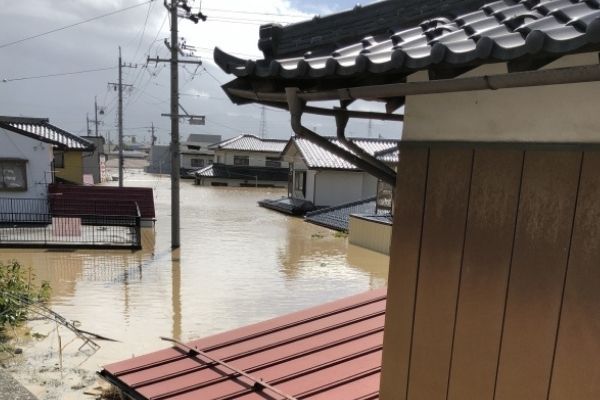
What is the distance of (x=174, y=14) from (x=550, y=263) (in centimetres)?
1615

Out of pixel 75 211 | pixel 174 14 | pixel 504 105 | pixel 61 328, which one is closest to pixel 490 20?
pixel 504 105

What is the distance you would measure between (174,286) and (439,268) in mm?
10117

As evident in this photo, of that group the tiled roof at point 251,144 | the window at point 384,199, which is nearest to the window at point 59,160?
the tiled roof at point 251,144

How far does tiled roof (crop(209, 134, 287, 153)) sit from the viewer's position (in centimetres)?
4350

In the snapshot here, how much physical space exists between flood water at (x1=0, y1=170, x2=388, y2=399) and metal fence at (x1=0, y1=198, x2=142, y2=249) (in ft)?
2.28

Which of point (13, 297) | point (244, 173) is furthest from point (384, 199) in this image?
→ point (244, 173)

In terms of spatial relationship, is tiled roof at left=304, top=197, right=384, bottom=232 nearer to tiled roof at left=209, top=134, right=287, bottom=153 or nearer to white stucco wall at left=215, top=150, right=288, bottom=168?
white stucco wall at left=215, top=150, right=288, bottom=168

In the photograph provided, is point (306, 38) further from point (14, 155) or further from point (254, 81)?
point (14, 155)

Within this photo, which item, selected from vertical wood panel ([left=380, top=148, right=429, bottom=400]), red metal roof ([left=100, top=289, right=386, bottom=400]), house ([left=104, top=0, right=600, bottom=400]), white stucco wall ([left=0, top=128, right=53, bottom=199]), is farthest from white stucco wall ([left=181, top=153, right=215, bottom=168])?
vertical wood panel ([left=380, top=148, right=429, bottom=400])

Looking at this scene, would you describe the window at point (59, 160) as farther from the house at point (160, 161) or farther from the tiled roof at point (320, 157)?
the house at point (160, 161)

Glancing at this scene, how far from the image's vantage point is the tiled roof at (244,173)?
132 feet

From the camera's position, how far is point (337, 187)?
26.3 metres

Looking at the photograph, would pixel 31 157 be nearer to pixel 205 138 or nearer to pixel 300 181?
pixel 300 181

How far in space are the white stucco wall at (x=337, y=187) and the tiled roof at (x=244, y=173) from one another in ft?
49.0
